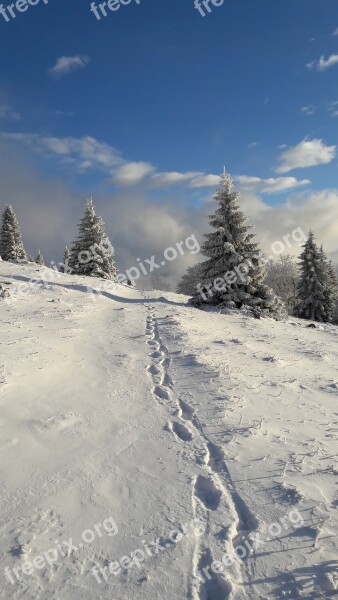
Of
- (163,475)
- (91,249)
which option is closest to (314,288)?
(91,249)

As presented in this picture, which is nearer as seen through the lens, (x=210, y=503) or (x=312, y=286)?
(x=210, y=503)

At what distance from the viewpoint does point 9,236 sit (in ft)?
160

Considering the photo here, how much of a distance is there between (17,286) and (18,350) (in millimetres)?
11539

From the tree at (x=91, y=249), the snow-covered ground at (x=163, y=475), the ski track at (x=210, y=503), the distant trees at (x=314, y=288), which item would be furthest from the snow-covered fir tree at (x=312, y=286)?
the ski track at (x=210, y=503)

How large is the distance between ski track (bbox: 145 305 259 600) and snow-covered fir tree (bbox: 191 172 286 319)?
1423cm

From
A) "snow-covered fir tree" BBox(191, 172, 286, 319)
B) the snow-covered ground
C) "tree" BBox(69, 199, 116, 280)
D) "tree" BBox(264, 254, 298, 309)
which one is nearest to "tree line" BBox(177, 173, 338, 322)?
"snow-covered fir tree" BBox(191, 172, 286, 319)

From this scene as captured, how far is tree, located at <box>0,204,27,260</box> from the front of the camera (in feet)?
159

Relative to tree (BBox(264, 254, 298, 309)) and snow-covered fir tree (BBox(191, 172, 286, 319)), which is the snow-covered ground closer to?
snow-covered fir tree (BBox(191, 172, 286, 319))

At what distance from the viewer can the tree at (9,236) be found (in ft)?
159

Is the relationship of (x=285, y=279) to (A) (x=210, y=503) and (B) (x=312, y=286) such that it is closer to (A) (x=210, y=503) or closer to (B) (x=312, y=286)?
(B) (x=312, y=286)

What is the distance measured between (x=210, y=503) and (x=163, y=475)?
795 millimetres

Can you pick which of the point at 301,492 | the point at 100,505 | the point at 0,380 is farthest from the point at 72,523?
the point at 0,380

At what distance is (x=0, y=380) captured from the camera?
701cm

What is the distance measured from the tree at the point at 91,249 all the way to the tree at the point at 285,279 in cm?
3702
